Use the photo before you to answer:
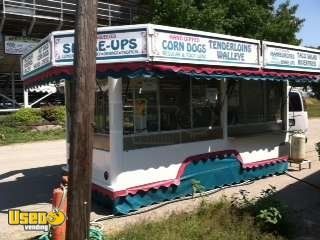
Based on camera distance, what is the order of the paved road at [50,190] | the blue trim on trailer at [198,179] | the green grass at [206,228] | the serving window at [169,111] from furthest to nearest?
the serving window at [169,111]
the blue trim on trailer at [198,179]
the paved road at [50,190]
the green grass at [206,228]

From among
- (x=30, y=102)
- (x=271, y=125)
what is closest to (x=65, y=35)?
(x=271, y=125)

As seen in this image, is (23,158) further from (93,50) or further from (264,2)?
(264,2)

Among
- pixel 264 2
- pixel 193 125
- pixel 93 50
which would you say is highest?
pixel 264 2

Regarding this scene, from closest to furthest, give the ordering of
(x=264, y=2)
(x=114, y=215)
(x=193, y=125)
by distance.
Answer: (x=114, y=215), (x=193, y=125), (x=264, y=2)

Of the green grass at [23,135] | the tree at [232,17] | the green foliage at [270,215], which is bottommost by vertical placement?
the green foliage at [270,215]

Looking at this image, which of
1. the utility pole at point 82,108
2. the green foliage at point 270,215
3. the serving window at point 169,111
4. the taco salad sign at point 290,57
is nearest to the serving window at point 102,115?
the serving window at point 169,111

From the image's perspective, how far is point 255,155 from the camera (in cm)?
1302

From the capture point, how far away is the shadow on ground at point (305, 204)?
28.3 ft

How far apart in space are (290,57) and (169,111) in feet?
13.4

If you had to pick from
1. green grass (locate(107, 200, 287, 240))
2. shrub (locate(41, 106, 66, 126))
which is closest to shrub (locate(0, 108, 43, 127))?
shrub (locate(41, 106, 66, 126))

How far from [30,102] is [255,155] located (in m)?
25.0

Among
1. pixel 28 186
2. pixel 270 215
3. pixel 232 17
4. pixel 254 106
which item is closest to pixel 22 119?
pixel 232 17

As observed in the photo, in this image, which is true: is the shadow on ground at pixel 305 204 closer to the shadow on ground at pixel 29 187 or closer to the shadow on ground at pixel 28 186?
the shadow on ground at pixel 29 187

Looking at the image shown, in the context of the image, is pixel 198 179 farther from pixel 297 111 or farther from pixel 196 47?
pixel 297 111
